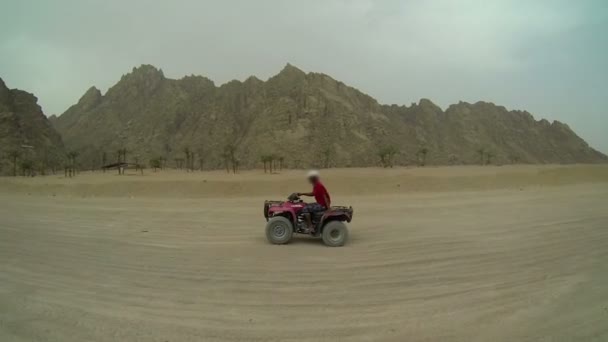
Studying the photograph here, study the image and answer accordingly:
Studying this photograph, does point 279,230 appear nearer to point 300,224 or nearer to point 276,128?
point 300,224

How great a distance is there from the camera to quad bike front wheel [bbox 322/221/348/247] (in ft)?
30.8

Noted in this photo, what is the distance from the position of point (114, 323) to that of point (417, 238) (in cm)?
676

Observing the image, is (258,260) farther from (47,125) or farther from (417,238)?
(47,125)

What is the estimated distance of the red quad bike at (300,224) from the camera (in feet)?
30.8

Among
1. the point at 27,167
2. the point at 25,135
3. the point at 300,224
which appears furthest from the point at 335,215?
the point at 25,135

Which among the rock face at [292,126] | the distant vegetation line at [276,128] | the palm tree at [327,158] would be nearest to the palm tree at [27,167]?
the distant vegetation line at [276,128]

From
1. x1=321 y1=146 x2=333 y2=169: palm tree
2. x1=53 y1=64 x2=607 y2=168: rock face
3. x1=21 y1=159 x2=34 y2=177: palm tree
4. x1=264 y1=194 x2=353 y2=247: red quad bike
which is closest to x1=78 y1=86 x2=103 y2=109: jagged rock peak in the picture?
x1=53 y1=64 x2=607 y2=168: rock face

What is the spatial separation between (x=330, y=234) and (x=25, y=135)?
95.9m

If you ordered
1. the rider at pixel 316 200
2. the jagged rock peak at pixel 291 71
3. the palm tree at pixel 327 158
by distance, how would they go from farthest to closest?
the jagged rock peak at pixel 291 71
the palm tree at pixel 327 158
the rider at pixel 316 200

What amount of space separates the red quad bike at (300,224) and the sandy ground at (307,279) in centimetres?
31

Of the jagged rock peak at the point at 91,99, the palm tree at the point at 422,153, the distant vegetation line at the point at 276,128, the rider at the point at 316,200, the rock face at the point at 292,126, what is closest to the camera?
the rider at the point at 316,200

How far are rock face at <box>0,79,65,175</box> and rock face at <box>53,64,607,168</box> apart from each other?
20.2 m

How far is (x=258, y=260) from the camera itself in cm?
807

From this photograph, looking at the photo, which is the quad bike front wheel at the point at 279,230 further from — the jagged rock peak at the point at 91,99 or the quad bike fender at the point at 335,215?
the jagged rock peak at the point at 91,99
